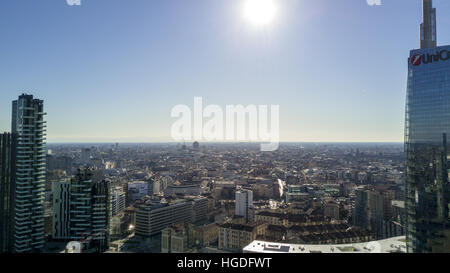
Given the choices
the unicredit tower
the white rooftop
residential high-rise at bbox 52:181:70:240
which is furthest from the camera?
residential high-rise at bbox 52:181:70:240

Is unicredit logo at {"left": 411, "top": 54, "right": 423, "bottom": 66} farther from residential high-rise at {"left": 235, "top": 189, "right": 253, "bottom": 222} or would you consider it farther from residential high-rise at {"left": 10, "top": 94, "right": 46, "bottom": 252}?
residential high-rise at {"left": 10, "top": 94, "right": 46, "bottom": 252}

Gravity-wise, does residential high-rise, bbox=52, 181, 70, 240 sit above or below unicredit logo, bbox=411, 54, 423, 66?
below

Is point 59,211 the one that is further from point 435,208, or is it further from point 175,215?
point 435,208

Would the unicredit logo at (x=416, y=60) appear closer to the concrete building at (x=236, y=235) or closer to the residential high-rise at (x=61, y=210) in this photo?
the concrete building at (x=236, y=235)

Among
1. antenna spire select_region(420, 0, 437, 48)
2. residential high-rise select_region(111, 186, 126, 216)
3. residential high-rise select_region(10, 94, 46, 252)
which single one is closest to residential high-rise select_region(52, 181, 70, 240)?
residential high-rise select_region(10, 94, 46, 252)
